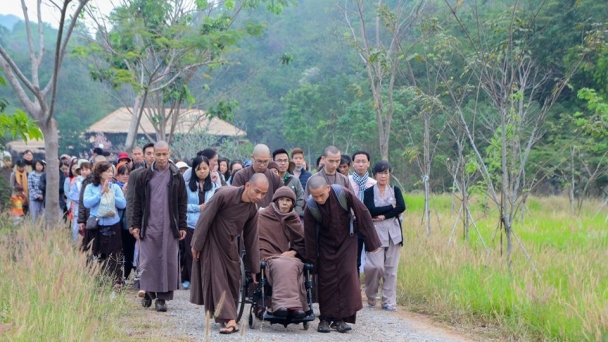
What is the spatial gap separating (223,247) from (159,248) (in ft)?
4.99

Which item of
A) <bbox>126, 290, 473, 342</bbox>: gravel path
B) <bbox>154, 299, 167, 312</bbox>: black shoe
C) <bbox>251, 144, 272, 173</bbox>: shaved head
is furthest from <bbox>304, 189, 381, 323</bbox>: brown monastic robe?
<bbox>154, 299, 167, 312</bbox>: black shoe

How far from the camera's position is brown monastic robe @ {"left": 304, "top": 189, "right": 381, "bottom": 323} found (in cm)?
898

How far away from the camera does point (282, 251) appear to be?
9.49m

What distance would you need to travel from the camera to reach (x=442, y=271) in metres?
10.9

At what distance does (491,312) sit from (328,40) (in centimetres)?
4303

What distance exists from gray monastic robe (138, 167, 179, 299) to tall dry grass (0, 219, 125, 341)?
29.4 inches

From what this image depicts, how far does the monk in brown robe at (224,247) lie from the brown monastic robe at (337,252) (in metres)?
0.67

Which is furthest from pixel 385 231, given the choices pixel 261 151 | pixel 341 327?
pixel 341 327

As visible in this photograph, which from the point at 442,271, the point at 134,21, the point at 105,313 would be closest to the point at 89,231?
the point at 105,313

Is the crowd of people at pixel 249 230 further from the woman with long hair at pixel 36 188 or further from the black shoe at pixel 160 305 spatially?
the woman with long hair at pixel 36 188

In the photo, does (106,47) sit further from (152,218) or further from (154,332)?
(154,332)

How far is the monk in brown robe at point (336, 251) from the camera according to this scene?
896cm

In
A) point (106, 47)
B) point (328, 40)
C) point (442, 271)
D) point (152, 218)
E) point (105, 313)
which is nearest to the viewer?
point (105, 313)

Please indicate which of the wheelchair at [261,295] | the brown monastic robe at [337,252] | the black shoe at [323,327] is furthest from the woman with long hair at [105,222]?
the black shoe at [323,327]
